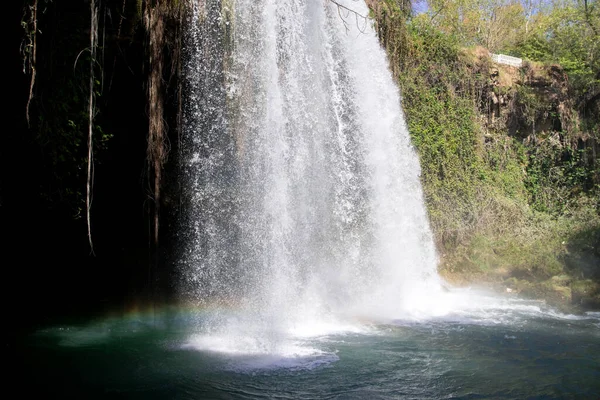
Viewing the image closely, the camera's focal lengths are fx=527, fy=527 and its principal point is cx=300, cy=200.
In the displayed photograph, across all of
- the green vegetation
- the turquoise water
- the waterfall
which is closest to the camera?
the turquoise water

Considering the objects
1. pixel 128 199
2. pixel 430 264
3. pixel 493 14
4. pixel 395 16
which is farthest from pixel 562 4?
pixel 128 199

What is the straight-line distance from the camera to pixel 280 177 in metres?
8.26

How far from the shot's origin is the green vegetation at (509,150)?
480 inches

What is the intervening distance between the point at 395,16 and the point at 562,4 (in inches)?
731

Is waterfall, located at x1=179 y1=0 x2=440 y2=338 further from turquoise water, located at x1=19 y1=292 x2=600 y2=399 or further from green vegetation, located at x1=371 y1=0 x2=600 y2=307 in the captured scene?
green vegetation, located at x1=371 y1=0 x2=600 y2=307

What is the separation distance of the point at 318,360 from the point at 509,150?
11.8 m

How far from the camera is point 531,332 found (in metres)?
7.66

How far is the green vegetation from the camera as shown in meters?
12.2

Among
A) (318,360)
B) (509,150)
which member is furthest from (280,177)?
(509,150)

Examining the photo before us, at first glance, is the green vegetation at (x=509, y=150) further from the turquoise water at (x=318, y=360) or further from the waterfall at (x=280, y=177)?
the turquoise water at (x=318, y=360)

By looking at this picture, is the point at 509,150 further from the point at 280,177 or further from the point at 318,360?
the point at 318,360

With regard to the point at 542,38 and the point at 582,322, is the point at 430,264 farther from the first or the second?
the point at 542,38

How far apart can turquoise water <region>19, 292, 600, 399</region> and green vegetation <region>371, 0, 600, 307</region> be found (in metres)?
3.69

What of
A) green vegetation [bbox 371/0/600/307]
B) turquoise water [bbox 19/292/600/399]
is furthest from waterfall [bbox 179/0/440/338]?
green vegetation [bbox 371/0/600/307]
